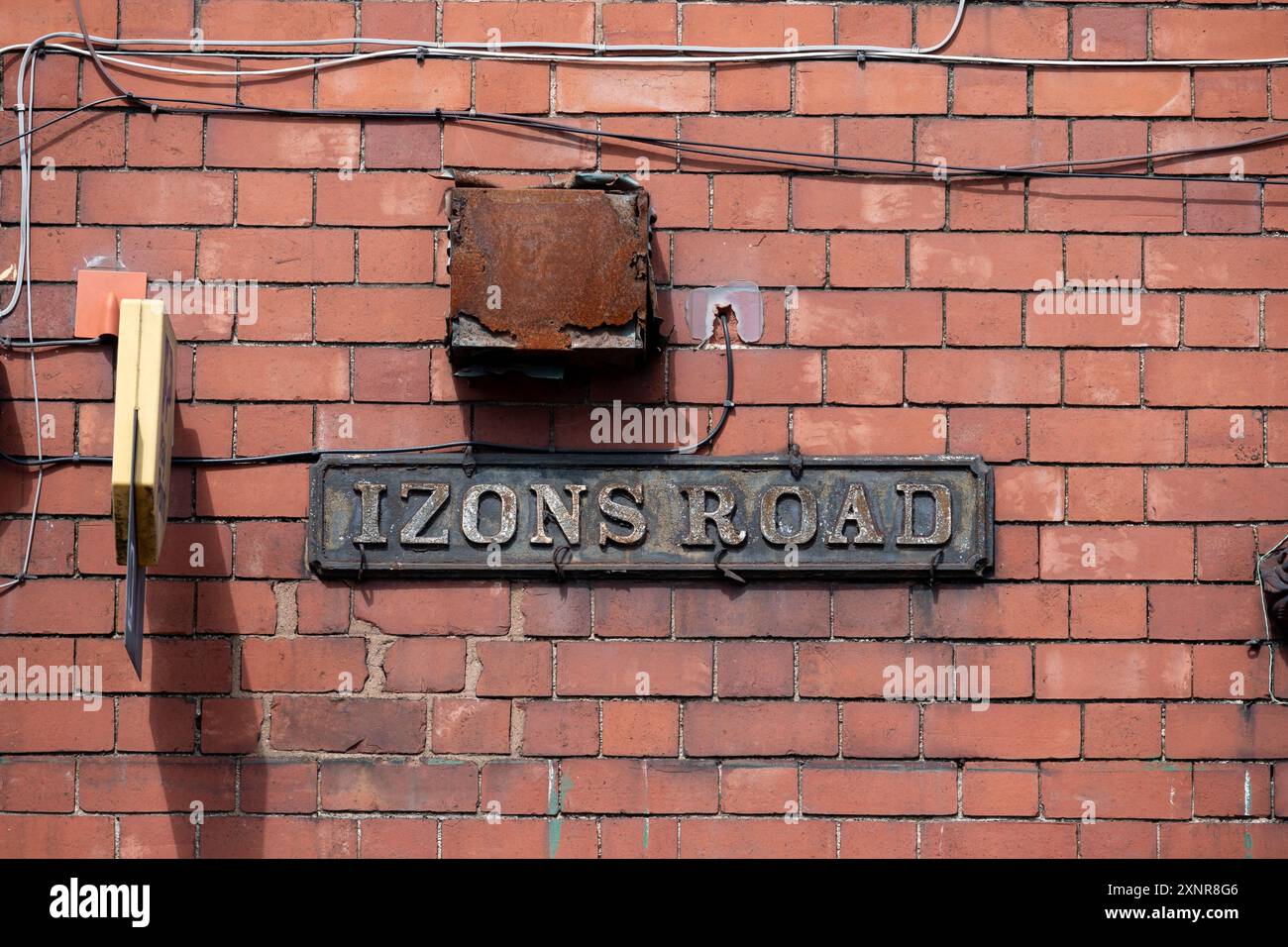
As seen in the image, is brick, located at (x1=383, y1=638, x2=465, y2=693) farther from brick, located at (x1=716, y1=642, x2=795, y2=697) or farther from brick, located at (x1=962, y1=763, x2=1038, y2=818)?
brick, located at (x1=962, y1=763, x2=1038, y2=818)

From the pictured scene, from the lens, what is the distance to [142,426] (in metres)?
2.98

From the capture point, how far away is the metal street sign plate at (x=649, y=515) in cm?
341

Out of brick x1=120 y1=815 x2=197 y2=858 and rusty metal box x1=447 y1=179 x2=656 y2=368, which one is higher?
rusty metal box x1=447 y1=179 x2=656 y2=368

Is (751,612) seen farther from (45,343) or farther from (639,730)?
(45,343)

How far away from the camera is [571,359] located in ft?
11.0

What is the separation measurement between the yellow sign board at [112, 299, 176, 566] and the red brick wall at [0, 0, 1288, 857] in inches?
14.4

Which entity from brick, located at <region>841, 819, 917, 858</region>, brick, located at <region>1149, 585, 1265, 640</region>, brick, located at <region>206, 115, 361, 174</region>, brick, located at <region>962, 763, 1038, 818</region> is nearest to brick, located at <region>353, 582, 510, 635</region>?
brick, located at <region>841, 819, 917, 858</region>

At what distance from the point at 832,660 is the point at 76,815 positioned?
6.84ft

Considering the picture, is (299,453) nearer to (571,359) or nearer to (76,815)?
(571,359)

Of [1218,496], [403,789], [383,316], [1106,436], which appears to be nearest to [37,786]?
[403,789]

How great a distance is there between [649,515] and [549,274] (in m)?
0.70

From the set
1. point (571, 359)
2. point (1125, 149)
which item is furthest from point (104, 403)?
point (1125, 149)

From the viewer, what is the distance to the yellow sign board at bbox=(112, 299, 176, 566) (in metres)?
2.93
